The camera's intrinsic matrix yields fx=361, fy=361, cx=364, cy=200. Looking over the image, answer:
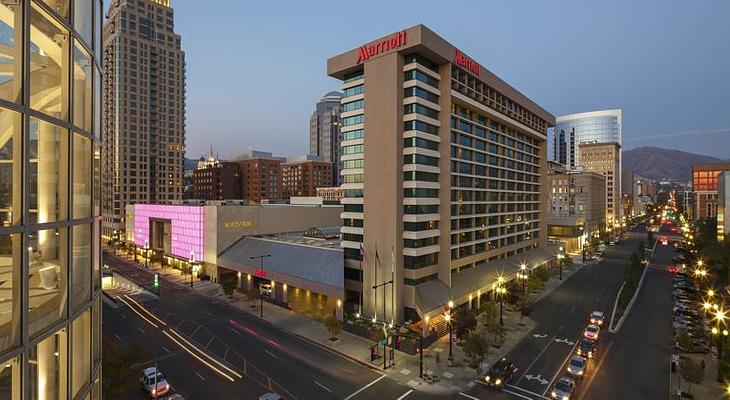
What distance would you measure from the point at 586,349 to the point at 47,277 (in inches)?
1896

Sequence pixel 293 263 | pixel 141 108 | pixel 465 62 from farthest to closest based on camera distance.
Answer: pixel 141 108 → pixel 293 263 → pixel 465 62

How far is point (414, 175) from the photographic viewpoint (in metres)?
48.4

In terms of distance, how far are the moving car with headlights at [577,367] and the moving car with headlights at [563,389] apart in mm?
2818

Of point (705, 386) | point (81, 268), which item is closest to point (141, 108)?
point (81, 268)

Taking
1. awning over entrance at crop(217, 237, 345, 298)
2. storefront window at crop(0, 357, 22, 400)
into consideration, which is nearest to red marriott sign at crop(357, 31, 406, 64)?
awning over entrance at crop(217, 237, 345, 298)

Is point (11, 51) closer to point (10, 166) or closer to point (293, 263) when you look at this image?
point (10, 166)

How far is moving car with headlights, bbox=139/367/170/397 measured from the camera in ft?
106

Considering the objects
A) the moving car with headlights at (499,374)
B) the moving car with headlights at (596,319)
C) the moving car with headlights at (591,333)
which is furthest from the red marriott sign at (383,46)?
the moving car with headlights at (596,319)

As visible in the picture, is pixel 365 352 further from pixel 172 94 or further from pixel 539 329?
pixel 172 94

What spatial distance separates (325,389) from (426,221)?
25.6 metres

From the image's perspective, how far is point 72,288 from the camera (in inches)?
407

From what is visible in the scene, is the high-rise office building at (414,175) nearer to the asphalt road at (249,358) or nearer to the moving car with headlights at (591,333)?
the asphalt road at (249,358)

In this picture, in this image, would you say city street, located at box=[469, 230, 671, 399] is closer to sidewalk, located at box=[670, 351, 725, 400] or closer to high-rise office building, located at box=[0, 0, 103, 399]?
sidewalk, located at box=[670, 351, 725, 400]

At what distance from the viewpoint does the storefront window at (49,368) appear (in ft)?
29.2
